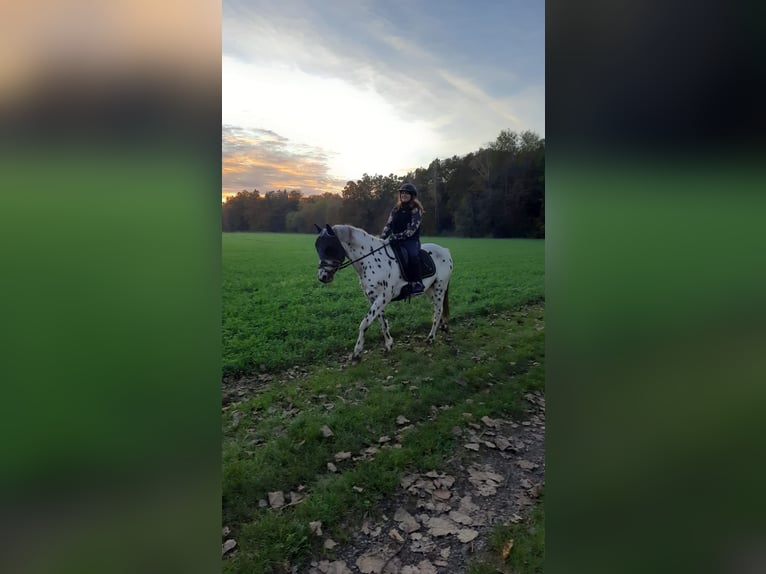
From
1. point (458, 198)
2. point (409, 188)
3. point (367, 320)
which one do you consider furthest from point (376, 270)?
point (458, 198)

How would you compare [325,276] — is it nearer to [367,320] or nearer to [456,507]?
[367,320]

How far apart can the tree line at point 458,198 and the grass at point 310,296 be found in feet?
0.40

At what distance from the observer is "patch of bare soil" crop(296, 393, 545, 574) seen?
7.23 ft

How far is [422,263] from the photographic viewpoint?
313 centimetres

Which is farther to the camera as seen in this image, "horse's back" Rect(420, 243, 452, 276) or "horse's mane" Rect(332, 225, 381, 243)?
"horse's back" Rect(420, 243, 452, 276)

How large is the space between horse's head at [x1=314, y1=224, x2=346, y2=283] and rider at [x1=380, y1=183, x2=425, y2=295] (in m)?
0.38

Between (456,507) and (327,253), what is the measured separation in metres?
1.91

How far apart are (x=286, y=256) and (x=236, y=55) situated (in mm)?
1308

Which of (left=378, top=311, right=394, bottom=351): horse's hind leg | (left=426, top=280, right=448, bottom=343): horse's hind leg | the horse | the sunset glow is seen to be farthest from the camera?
(left=426, top=280, right=448, bottom=343): horse's hind leg

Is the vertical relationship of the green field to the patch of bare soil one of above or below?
above
